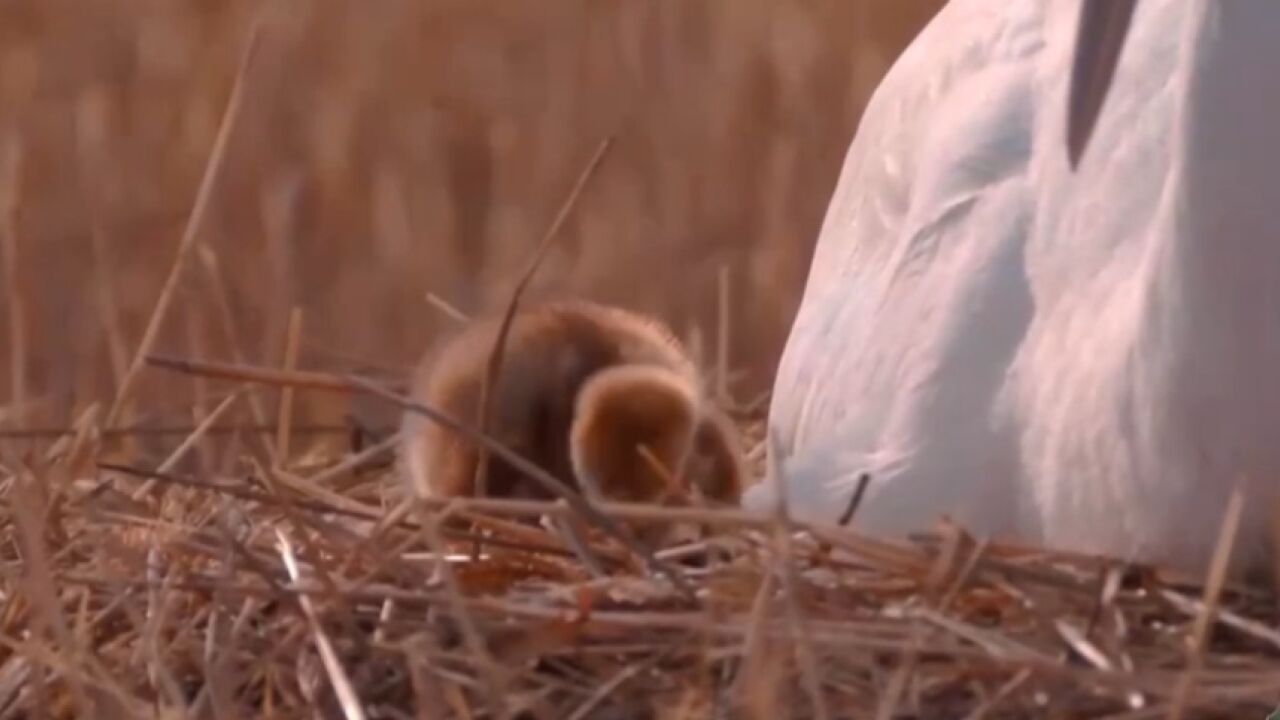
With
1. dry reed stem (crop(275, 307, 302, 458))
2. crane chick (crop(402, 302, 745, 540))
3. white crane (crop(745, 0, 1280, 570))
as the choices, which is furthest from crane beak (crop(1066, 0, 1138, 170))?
dry reed stem (crop(275, 307, 302, 458))

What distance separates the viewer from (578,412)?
7.52ft

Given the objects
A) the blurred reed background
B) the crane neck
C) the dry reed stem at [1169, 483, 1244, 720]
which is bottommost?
the blurred reed background

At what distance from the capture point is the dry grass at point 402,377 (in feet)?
5.68

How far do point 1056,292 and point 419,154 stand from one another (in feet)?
7.34

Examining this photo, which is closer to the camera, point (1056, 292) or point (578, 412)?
point (1056, 292)

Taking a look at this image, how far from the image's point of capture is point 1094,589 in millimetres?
1789

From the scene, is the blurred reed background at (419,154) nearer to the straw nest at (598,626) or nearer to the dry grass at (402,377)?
the dry grass at (402,377)

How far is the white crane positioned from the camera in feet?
5.81

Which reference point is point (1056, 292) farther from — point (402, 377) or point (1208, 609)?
point (402, 377)

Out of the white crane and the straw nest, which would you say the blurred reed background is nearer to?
the white crane

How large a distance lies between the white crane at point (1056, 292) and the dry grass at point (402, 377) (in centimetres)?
9

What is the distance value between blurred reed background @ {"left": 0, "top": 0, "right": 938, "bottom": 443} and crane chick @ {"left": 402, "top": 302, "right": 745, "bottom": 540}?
4.05 feet

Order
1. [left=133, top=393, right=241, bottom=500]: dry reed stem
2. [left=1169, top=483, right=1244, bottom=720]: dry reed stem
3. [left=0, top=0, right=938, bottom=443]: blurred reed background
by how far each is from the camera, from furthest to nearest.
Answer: [left=0, top=0, right=938, bottom=443]: blurred reed background < [left=133, top=393, right=241, bottom=500]: dry reed stem < [left=1169, top=483, right=1244, bottom=720]: dry reed stem

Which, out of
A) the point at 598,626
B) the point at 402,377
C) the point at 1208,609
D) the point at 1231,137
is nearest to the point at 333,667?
the point at 598,626
